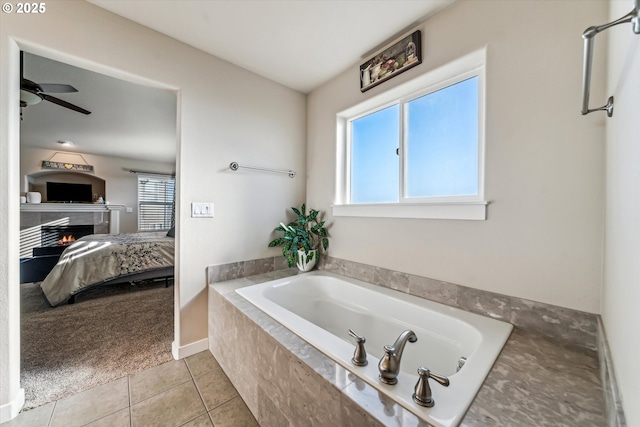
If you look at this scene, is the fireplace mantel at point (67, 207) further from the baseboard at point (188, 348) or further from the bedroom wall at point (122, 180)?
the baseboard at point (188, 348)

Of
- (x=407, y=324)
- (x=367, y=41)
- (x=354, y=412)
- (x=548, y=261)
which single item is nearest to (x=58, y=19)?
(x=367, y=41)

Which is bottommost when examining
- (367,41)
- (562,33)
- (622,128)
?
(622,128)

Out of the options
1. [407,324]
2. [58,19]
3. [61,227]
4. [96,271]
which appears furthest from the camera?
[61,227]

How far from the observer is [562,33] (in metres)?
1.07

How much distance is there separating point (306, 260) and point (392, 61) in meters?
1.72

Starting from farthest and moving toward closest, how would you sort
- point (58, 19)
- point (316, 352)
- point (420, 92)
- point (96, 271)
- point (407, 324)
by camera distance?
point (96, 271), point (420, 92), point (407, 324), point (58, 19), point (316, 352)

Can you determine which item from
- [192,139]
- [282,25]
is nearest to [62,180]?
[192,139]

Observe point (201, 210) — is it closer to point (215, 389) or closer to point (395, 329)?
point (215, 389)

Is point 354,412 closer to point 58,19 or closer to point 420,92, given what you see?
point 420,92

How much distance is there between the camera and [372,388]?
792mm

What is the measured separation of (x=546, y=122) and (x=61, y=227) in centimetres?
739

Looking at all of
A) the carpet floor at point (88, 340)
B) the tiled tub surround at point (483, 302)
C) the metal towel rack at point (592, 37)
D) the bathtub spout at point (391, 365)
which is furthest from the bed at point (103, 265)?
the metal towel rack at point (592, 37)

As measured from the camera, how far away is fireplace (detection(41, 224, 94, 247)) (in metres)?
4.68

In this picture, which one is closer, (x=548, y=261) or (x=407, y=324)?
(x=548, y=261)
